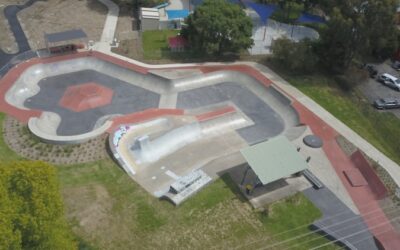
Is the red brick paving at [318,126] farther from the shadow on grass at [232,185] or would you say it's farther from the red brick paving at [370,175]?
the shadow on grass at [232,185]

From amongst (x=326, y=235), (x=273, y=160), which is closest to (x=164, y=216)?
(x=273, y=160)

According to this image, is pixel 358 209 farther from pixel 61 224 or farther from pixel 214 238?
pixel 61 224

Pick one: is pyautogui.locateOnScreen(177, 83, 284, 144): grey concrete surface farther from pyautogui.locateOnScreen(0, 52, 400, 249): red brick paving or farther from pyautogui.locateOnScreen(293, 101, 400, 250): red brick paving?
pyautogui.locateOnScreen(293, 101, 400, 250): red brick paving

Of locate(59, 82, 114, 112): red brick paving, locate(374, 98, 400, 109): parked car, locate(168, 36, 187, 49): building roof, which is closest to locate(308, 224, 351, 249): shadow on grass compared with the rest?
locate(374, 98, 400, 109): parked car

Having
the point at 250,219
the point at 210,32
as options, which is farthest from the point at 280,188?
the point at 210,32

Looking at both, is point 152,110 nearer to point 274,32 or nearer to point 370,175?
point 370,175

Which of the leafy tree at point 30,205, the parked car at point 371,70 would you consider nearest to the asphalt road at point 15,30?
the leafy tree at point 30,205
